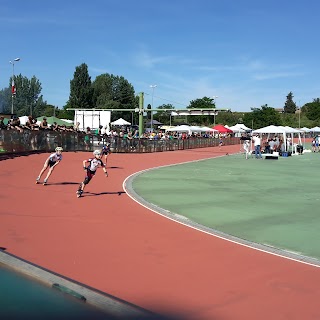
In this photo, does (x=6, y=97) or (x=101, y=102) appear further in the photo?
(x=101, y=102)

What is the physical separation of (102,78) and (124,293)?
11129 cm

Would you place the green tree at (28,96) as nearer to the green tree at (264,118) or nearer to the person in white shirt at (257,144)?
the green tree at (264,118)

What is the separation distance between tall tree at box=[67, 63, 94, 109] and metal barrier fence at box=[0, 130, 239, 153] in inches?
2289

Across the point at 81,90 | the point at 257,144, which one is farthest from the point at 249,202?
the point at 81,90

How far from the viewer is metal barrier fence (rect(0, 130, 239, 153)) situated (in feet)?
72.8

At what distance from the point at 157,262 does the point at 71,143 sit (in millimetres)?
22651

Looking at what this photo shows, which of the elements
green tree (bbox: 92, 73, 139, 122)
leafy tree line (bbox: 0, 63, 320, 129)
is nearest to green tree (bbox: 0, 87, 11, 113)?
leafy tree line (bbox: 0, 63, 320, 129)

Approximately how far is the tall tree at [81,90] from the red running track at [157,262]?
87150 mm

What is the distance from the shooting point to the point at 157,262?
6348 millimetres

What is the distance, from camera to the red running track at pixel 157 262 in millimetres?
4859

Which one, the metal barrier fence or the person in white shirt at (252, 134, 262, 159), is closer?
the metal barrier fence

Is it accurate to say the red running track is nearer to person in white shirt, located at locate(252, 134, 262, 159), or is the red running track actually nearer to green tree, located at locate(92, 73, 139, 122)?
person in white shirt, located at locate(252, 134, 262, 159)

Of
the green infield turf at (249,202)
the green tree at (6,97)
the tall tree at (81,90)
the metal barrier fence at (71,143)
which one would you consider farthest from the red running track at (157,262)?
the green tree at (6,97)

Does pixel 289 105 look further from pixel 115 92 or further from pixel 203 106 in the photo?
pixel 115 92
